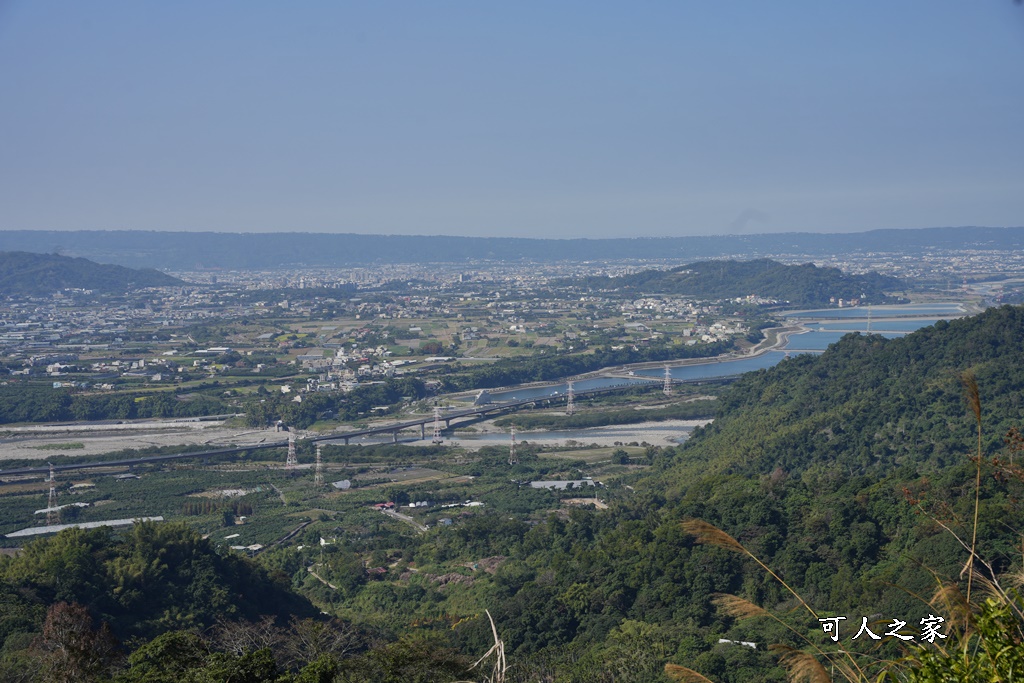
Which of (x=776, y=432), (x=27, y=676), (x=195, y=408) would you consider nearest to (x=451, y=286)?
(x=195, y=408)

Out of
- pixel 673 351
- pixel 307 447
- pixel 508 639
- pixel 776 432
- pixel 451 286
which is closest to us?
pixel 508 639

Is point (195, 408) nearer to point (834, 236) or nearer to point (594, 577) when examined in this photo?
point (594, 577)

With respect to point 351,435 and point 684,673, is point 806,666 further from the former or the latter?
point 351,435

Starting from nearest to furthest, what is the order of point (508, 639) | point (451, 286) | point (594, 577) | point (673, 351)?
point (508, 639)
point (594, 577)
point (673, 351)
point (451, 286)

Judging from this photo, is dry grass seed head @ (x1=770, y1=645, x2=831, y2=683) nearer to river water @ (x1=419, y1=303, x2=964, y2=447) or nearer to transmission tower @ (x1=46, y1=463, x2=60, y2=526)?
transmission tower @ (x1=46, y1=463, x2=60, y2=526)

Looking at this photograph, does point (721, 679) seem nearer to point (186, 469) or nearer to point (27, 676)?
point (27, 676)

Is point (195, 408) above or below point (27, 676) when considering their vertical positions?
below

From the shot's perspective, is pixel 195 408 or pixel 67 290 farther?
pixel 67 290
